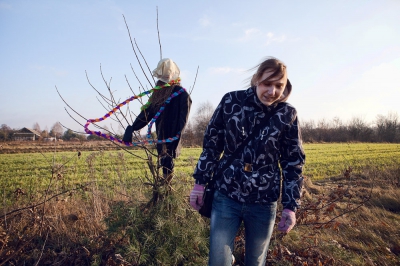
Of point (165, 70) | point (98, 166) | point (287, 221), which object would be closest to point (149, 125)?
point (165, 70)

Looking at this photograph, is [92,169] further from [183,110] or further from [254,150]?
[254,150]

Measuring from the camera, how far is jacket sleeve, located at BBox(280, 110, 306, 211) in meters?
2.04

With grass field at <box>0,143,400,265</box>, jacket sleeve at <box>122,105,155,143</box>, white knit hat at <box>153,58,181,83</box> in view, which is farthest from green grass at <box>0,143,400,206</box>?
white knit hat at <box>153,58,181,83</box>

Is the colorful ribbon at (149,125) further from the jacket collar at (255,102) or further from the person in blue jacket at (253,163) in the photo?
the jacket collar at (255,102)

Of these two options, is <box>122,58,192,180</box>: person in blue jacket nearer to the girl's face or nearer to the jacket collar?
the jacket collar

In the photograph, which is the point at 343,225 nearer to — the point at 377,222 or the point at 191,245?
the point at 377,222

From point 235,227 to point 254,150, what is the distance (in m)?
0.56

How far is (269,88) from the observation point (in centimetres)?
194

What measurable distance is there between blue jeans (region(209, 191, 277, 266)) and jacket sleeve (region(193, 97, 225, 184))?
164mm

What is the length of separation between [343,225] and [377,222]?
0.66m

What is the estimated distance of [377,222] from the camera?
4688 millimetres

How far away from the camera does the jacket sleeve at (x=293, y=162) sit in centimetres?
204

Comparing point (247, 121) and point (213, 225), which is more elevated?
point (247, 121)

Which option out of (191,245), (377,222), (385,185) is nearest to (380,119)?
(385,185)
